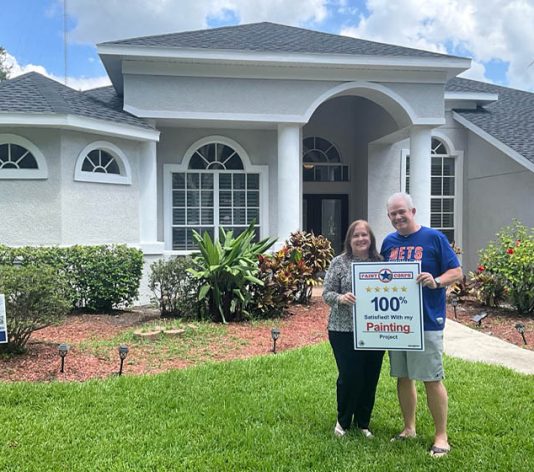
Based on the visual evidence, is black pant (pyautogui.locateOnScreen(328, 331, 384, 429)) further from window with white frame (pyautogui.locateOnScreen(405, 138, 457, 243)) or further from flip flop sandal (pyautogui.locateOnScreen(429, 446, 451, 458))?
window with white frame (pyautogui.locateOnScreen(405, 138, 457, 243))

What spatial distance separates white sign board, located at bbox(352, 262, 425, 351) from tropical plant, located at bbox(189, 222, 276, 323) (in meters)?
4.48

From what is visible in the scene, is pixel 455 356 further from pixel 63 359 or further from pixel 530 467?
pixel 63 359

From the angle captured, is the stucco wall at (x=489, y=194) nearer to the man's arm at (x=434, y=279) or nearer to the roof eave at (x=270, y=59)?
the roof eave at (x=270, y=59)

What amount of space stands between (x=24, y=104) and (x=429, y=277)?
855 cm

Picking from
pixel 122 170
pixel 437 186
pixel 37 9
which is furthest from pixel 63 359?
pixel 37 9

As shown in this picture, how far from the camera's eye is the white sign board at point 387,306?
12.0 ft

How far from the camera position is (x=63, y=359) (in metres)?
5.71

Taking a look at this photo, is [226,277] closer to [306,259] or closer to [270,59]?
[306,259]

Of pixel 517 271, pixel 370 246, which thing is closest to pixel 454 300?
pixel 517 271

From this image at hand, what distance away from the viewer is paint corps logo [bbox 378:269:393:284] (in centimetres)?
373

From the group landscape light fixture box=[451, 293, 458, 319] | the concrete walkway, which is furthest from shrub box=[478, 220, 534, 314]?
the concrete walkway

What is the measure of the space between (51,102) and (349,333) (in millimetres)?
8096

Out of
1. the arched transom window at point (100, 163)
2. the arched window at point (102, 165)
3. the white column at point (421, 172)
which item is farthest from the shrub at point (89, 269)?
the white column at point (421, 172)

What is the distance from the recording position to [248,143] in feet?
43.4
